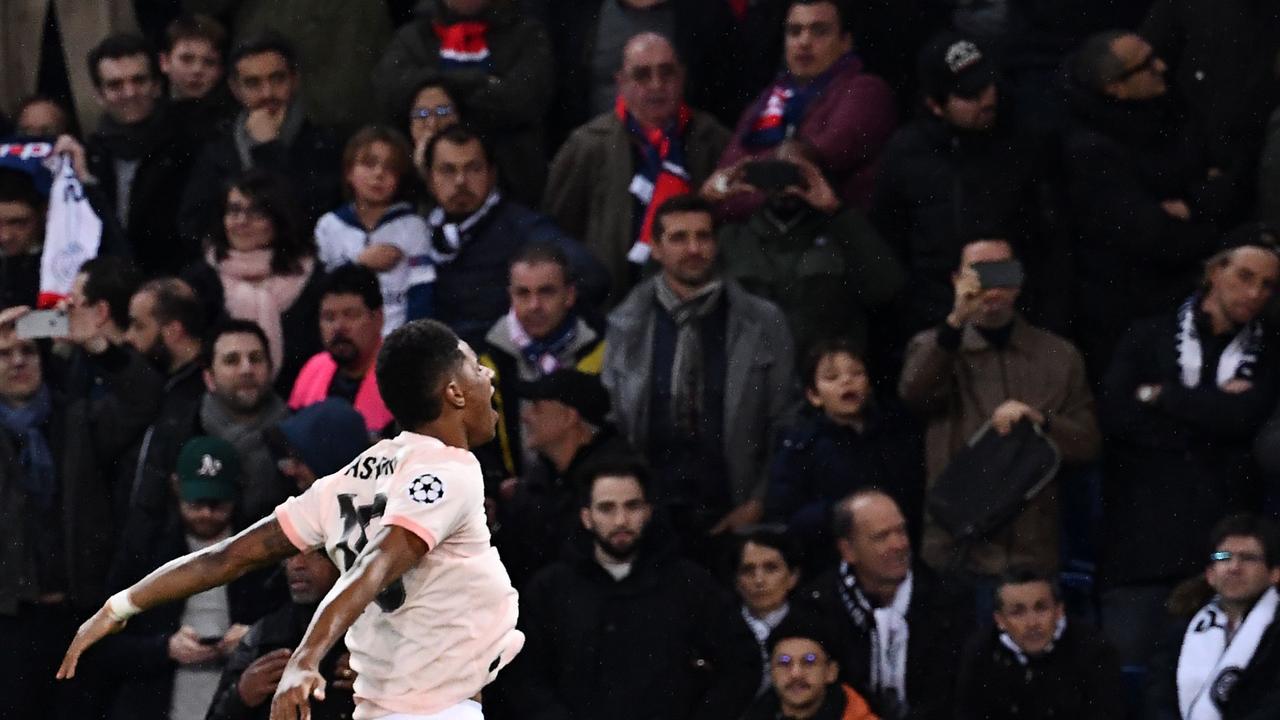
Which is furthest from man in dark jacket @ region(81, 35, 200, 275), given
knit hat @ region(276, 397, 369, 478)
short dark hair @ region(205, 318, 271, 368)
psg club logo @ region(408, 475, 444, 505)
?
psg club logo @ region(408, 475, 444, 505)

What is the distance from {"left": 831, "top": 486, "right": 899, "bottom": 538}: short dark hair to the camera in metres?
9.91

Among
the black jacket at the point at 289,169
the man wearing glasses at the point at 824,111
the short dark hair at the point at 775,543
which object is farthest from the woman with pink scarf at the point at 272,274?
the short dark hair at the point at 775,543

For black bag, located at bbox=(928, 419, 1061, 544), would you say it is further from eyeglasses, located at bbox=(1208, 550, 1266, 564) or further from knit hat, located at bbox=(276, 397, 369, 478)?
knit hat, located at bbox=(276, 397, 369, 478)

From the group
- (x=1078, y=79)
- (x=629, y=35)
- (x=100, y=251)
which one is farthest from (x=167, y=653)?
(x=1078, y=79)

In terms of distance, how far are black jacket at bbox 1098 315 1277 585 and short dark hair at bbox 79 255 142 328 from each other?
408cm

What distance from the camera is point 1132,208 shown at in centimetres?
1097

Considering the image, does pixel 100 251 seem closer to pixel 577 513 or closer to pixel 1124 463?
pixel 577 513

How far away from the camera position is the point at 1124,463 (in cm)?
1055

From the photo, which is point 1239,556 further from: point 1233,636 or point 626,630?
point 626,630

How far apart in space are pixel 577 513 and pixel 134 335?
2402 mm

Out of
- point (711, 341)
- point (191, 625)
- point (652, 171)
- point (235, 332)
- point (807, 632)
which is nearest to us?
point (807, 632)

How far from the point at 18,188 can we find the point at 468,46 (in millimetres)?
2082

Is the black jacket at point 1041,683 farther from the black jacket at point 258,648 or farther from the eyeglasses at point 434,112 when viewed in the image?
the eyeglasses at point 434,112

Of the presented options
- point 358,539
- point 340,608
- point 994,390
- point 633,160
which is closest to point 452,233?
point 633,160
